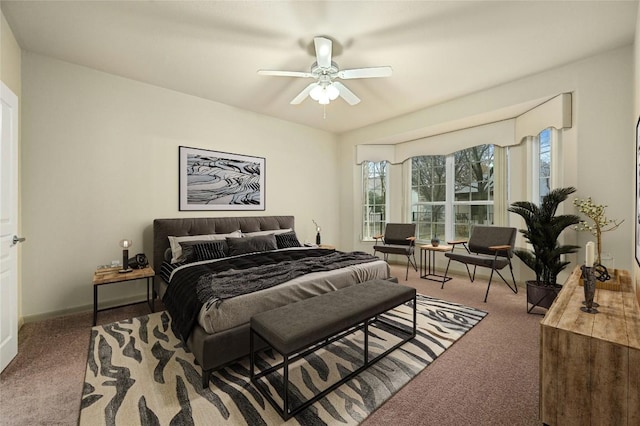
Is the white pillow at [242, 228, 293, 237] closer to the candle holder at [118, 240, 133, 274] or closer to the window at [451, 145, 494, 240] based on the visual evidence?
the candle holder at [118, 240, 133, 274]

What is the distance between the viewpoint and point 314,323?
5.69 feet

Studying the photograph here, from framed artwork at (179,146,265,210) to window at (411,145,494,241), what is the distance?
3128 mm

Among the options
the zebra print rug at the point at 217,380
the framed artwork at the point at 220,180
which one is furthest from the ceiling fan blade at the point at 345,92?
the zebra print rug at the point at 217,380

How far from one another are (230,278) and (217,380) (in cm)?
80

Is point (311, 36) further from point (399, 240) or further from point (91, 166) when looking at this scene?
point (399, 240)

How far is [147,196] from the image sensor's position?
360 cm

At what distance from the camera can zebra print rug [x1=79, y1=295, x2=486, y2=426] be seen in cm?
157

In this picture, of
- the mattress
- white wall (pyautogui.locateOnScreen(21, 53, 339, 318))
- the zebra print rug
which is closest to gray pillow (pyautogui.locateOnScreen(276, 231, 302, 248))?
white wall (pyautogui.locateOnScreen(21, 53, 339, 318))

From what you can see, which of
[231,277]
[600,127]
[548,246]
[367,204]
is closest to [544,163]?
[600,127]

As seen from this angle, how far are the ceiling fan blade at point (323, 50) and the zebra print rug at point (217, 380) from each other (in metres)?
2.64

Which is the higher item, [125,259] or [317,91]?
[317,91]

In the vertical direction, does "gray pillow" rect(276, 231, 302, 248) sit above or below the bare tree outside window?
below

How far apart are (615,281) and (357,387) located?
212cm

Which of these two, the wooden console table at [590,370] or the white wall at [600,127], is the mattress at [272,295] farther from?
the white wall at [600,127]
